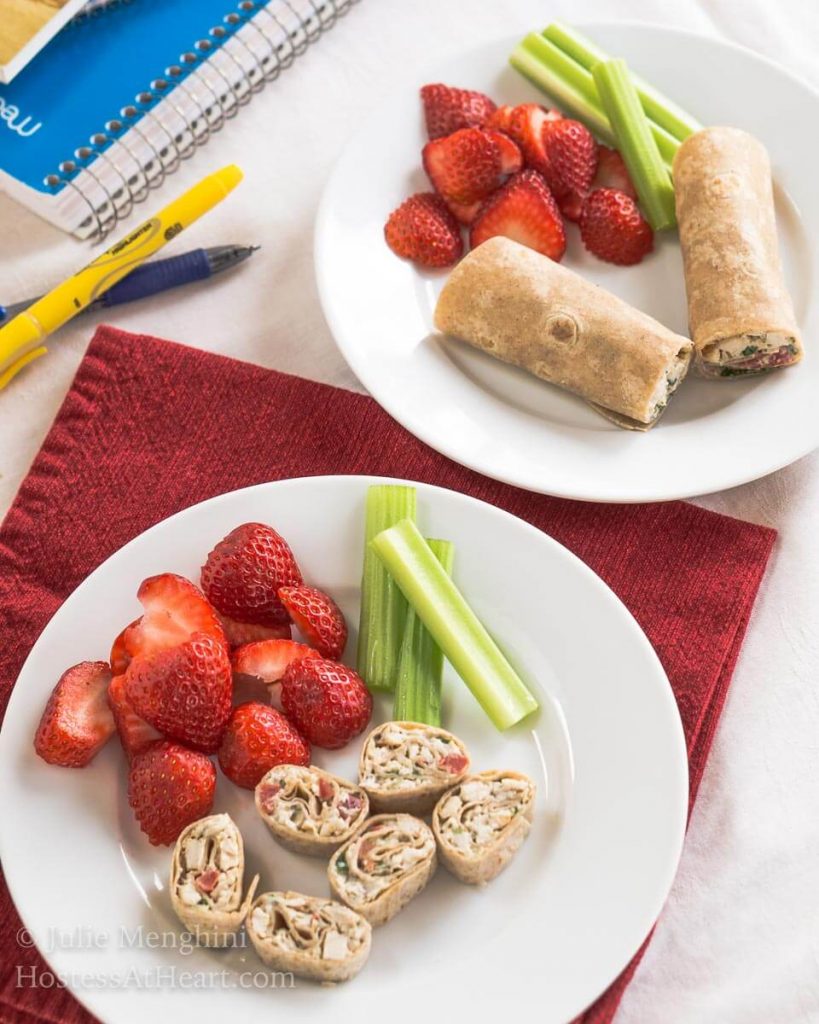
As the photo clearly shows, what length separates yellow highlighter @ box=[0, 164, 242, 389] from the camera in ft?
6.66

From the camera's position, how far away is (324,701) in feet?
5.04

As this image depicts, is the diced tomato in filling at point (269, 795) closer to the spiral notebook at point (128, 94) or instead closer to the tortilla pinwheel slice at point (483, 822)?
the tortilla pinwheel slice at point (483, 822)

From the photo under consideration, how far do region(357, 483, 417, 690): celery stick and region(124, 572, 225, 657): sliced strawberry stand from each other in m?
0.20

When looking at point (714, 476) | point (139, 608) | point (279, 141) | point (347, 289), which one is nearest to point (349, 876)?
point (139, 608)

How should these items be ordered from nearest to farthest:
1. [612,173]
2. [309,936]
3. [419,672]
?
[309,936] → [419,672] → [612,173]

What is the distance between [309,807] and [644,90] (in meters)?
1.40

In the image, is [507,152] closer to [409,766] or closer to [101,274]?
[101,274]

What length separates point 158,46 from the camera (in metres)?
2.30

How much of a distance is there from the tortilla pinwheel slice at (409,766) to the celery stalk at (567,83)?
1.16m

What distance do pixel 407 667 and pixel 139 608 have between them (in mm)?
387

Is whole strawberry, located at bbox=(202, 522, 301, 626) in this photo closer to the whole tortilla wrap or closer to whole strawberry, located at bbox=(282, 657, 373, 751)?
whole strawberry, located at bbox=(282, 657, 373, 751)

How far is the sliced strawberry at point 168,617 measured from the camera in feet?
5.12

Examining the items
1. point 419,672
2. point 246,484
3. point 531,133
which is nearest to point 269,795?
point 419,672

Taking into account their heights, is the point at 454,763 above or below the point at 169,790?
below
